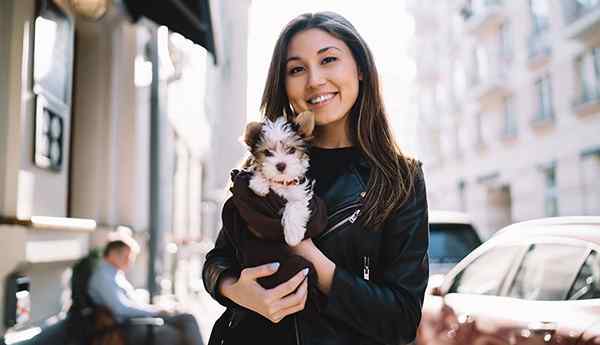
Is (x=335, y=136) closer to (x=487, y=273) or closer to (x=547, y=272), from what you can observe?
(x=547, y=272)

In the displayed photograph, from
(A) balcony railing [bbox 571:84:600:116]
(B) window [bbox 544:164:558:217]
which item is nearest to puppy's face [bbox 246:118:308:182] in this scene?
(A) balcony railing [bbox 571:84:600:116]

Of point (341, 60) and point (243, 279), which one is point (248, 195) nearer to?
point (243, 279)

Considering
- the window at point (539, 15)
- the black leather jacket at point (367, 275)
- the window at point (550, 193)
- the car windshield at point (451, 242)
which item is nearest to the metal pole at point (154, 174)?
the car windshield at point (451, 242)

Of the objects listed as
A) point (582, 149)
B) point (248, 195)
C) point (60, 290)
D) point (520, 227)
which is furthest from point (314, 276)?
point (582, 149)

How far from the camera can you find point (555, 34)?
71.9 feet

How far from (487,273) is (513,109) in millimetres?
22866

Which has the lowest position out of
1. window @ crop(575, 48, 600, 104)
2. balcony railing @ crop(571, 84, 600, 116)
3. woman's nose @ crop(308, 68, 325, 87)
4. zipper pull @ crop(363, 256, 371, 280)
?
zipper pull @ crop(363, 256, 371, 280)

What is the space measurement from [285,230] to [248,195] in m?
0.13

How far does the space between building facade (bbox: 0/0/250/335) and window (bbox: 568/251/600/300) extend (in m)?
3.48

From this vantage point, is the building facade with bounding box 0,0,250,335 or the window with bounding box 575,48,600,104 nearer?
the building facade with bounding box 0,0,250,335

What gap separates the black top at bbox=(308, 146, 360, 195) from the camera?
79.0 inches

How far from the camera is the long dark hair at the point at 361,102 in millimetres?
1988

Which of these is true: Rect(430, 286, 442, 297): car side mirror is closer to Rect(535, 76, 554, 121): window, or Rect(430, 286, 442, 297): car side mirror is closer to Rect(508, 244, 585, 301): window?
Rect(508, 244, 585, 301): window

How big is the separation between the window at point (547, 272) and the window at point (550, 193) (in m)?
19.2
